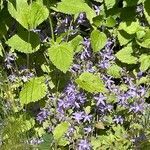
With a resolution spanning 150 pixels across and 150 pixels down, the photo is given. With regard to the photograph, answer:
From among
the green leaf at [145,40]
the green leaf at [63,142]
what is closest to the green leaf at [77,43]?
the green leaf at [145,40]

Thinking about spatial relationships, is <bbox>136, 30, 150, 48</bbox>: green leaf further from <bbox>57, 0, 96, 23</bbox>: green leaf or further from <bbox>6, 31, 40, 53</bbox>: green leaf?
<bbox>6, 31, 40, 53</bbox>: green leaf

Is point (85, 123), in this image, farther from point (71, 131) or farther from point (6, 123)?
point (6, 123)

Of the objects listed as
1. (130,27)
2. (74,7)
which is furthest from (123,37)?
(74,7)

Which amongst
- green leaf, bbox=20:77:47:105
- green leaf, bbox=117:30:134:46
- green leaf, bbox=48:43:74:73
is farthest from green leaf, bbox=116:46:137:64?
green leaf, bbox=20:77:47:105

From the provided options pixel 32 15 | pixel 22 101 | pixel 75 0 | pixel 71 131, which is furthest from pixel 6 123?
pixel 75 0

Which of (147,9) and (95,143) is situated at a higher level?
(147,9)

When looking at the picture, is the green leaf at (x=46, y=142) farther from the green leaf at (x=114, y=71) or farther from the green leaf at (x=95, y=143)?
the green leaf at (x=114, y=71)

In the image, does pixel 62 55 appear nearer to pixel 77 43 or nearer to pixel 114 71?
pixel 77 43

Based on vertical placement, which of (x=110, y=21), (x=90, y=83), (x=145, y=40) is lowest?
(x=90, y=83)
